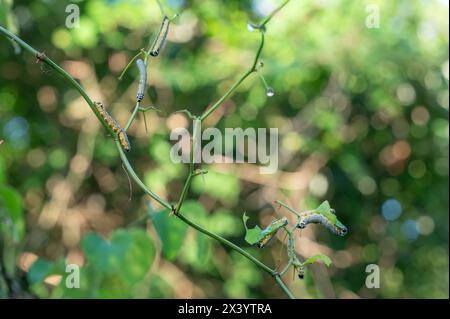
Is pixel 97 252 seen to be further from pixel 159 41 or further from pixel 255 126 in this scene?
pixel 255 126

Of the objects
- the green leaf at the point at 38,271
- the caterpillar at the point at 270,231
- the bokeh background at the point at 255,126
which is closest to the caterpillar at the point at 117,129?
the caterpillar at the point at 270,231

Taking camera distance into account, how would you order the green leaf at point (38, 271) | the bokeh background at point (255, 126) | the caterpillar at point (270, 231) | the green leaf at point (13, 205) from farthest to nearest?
the bokeh background at point (255, 126)
the green leaf at point (38, 271)
the green leaf at point (13, 205)
the caterpillar at point (270, 231)

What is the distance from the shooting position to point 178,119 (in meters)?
2.21

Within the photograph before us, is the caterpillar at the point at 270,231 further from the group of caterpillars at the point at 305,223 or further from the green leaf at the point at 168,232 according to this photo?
the green leaf at the point at 168,232

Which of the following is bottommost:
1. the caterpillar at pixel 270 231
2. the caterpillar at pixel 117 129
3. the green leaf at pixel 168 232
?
the caterpillar at pixel 270 231

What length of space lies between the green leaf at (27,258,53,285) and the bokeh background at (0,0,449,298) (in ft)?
2.95

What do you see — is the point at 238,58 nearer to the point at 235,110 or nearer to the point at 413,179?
the point at 235,110

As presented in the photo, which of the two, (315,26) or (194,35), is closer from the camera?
(315,26)

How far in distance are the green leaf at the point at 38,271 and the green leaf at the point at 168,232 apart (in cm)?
20

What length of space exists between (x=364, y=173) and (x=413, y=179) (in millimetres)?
218

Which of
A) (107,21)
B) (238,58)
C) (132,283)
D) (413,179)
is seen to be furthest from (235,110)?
(132,283)

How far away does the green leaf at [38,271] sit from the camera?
1.07m

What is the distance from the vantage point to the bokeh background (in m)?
2.14

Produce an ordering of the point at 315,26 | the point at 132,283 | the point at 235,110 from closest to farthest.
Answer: the point at 132,283 < the point at 315,26 < the point at 235,110
